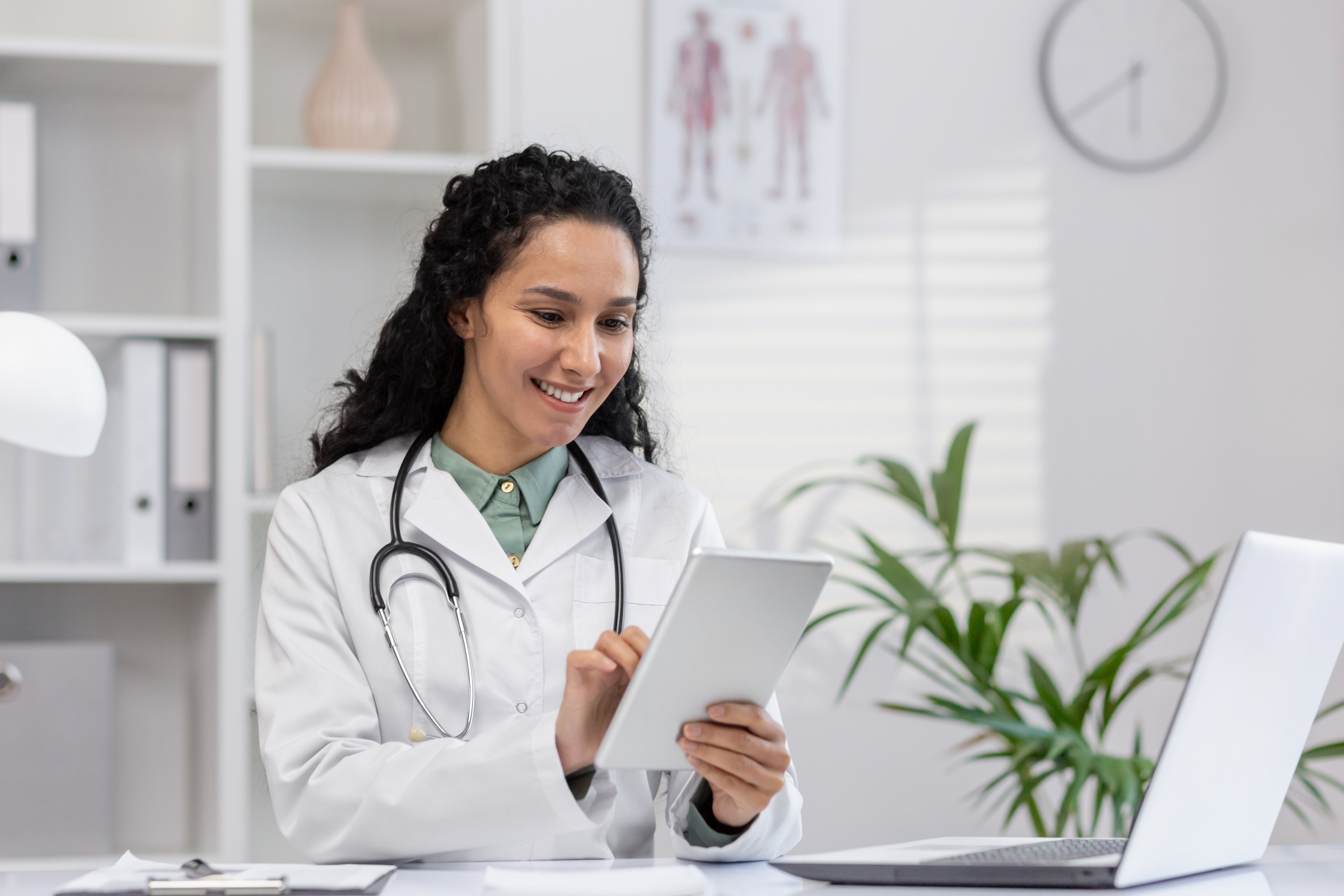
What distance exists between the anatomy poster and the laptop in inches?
60.4

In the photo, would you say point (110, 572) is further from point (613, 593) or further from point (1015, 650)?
point (1015, 650)

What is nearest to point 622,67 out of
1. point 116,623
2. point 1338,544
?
point 116,623

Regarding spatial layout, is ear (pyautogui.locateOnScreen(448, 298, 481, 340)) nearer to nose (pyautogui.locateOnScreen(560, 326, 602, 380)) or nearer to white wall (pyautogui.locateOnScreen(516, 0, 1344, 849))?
nose (pyautogui.locateOnScreen(560, 326, 602, 380))

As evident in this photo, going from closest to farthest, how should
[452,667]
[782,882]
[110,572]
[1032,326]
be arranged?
[782,882], [452,667], [110,572], [1032,326]

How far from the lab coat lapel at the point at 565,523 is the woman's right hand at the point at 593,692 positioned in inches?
10.8

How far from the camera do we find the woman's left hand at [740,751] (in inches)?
41.3

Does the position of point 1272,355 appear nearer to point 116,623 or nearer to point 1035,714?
point 1035,714

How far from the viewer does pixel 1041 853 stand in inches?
44.2

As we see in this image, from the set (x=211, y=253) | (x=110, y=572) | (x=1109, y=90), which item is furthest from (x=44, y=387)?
(x=1109, y=90)

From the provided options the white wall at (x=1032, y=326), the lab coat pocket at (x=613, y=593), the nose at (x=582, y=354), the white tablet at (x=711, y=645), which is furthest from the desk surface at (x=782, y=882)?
the white wall at (x=1032, y=326)

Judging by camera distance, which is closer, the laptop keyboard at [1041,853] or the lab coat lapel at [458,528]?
the laptop keyboard at [1041,853]

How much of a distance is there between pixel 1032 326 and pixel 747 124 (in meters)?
0.70

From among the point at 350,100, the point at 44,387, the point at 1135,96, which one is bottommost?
the point at 44,387

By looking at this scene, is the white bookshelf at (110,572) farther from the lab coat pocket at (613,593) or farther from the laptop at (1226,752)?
the laptop at (1226,752)
